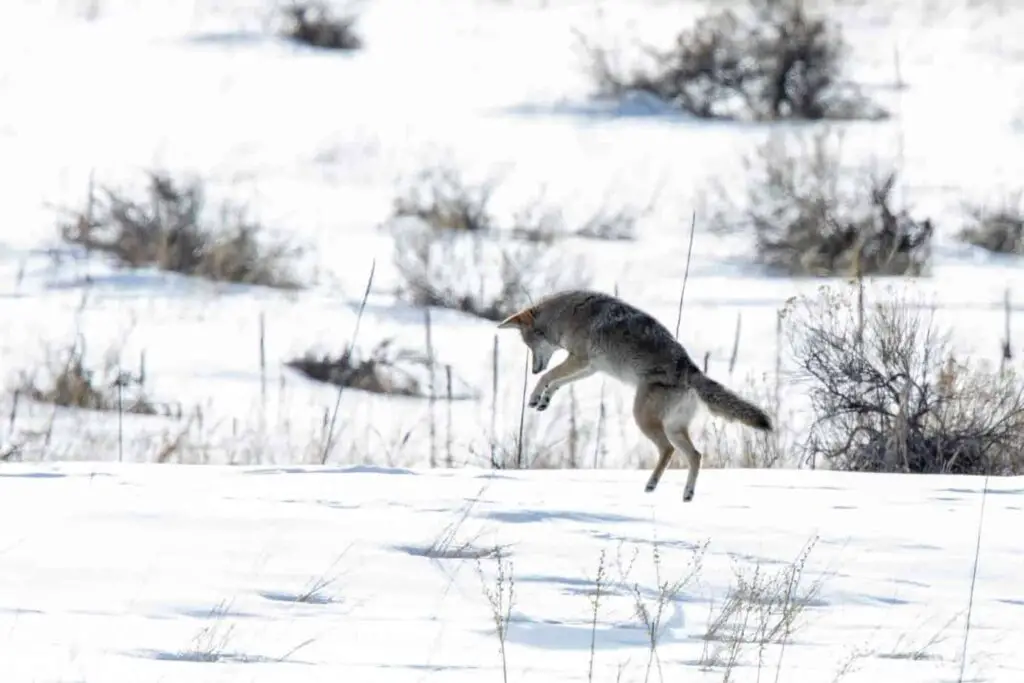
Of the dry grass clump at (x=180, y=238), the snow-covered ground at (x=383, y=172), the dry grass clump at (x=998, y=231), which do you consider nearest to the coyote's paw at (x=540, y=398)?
the snow-covered ground at (x=383, y=172)

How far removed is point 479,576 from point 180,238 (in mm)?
10481

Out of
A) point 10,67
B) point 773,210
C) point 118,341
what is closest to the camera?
point 118,341

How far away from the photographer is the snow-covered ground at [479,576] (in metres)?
4.83

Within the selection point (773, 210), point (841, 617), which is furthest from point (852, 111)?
point (841, 617)

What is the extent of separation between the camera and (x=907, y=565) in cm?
613

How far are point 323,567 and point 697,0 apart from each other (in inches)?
1099

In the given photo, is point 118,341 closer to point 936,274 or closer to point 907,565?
point 936,274

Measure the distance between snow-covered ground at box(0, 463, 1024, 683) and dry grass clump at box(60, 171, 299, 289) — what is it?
8056 mm

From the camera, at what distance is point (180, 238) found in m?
15.8

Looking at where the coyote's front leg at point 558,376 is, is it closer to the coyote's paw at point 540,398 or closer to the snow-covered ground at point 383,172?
the coyote's paw at point 540,398

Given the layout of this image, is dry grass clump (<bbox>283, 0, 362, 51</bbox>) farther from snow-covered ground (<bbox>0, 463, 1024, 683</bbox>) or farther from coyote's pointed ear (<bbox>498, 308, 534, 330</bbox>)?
snow-covered ground (<bbox>0, 463, 1024, 683</bbox>)

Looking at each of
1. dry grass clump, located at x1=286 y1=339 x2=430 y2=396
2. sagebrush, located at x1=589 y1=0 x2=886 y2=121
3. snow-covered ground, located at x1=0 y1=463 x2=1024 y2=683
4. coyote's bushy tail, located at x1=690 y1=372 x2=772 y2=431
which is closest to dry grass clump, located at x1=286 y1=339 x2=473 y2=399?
dry grass clump, located at x1=286 y1=339 x2=430 y2=396

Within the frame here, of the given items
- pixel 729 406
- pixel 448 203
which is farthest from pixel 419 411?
pixel 448 203

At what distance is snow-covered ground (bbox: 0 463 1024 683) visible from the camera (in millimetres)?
4828
